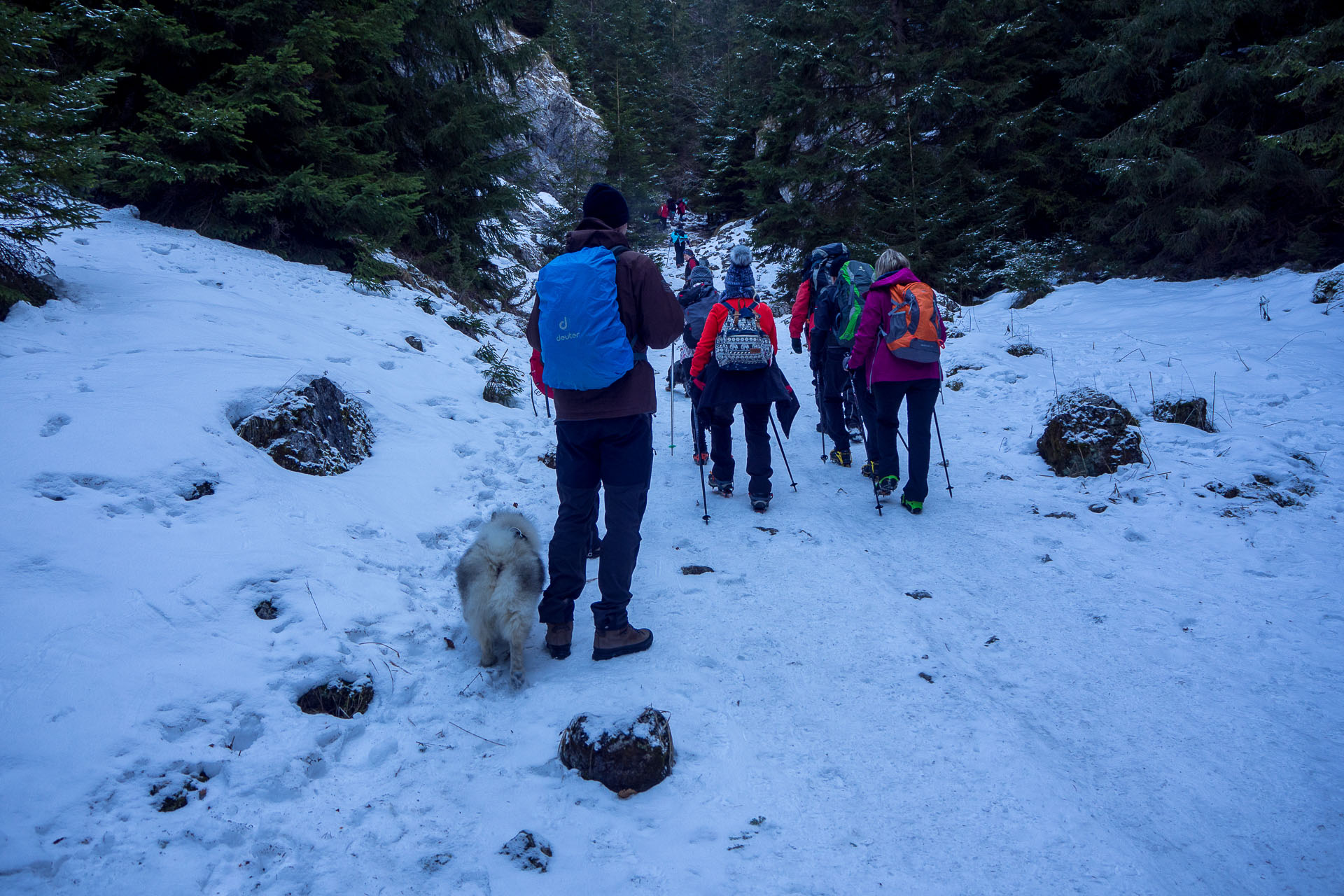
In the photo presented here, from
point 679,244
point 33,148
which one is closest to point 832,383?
point 33,148

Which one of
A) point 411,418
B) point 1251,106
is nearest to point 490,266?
point 411,418

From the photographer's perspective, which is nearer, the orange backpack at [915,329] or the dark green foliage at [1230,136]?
the orange backpack at [915,329]

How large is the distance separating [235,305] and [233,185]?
376 cm

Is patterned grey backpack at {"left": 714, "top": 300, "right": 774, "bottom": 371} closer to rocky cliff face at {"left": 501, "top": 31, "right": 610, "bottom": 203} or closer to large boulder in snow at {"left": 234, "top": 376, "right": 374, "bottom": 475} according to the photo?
large boulder in snow at {"left": 234, "top": 376, "right": 374, "bottom": 475}

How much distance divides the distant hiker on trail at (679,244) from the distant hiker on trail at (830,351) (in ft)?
58.2

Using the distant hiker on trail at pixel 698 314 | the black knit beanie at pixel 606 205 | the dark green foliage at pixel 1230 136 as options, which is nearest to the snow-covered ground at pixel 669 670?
the distant hiker on trail at pixel 698 314

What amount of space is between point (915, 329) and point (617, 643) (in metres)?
3.90

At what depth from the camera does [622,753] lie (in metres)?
2.65

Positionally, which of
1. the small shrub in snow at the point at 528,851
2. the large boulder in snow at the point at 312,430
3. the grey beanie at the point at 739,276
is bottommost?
the small shrub in snow at the point at 528,851

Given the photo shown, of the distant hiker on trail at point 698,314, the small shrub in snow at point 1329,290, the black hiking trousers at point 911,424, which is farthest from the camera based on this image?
the small shrub in snow at point 1329,290

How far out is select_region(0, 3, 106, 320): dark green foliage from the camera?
4.75 meters

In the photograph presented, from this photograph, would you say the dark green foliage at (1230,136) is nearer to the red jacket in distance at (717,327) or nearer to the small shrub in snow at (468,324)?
the red jacket in distance at (717,327)

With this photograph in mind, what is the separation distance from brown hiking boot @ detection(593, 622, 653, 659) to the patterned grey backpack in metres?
3.10

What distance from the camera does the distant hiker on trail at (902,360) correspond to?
5555 mm
